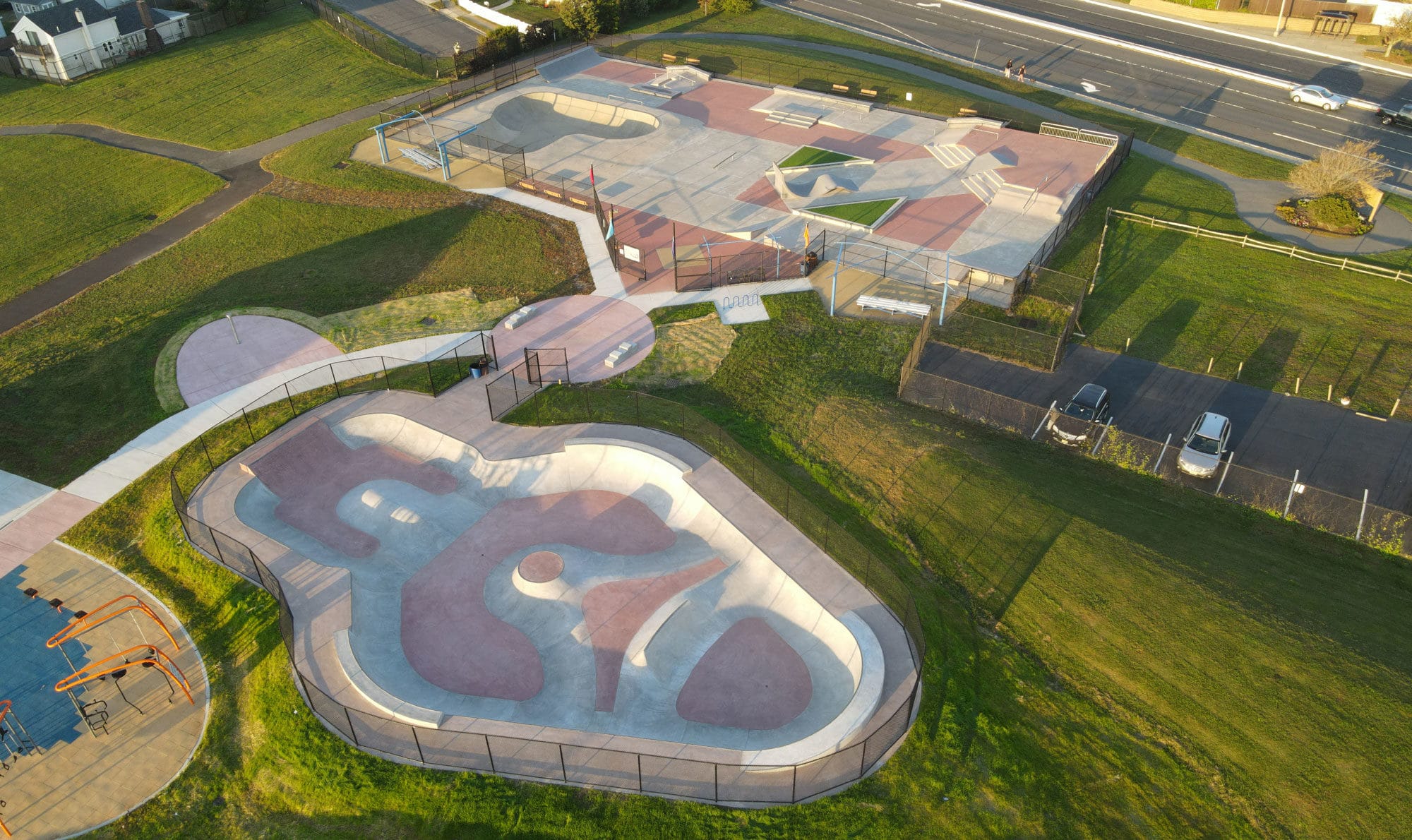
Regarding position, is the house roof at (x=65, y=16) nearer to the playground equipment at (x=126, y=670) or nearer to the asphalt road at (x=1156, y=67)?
the asphalt road at (x=1156, y=67)

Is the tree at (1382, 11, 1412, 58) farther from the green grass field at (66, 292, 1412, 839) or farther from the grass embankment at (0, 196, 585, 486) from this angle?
the grass embankment at (0, 196, 585, 486)

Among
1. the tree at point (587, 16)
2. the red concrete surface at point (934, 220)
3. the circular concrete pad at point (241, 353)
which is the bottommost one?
the circular concrete pad at point (241, 353)

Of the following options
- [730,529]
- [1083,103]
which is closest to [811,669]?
[730,529]

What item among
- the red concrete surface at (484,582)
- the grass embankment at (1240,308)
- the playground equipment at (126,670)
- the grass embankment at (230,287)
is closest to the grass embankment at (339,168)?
the grass embankment at (230,287)

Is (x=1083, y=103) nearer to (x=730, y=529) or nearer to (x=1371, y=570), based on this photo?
(x=1371, y=570)

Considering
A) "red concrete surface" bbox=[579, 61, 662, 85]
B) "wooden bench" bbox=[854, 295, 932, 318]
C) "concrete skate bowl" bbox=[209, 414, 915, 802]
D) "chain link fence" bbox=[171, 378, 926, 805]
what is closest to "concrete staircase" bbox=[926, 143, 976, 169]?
"wooden bench" bbox=[854, 295, 932, 318]

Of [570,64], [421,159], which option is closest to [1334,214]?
[421,159]
